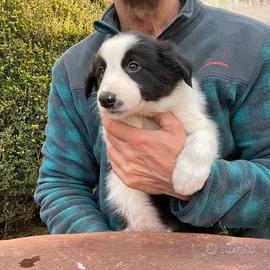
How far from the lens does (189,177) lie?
188 cm

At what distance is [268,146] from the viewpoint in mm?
2205

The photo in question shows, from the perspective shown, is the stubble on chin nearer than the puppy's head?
No

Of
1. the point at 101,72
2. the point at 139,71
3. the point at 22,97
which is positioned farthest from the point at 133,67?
the point at 22,97

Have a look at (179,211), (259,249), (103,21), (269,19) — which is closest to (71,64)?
(103,21)

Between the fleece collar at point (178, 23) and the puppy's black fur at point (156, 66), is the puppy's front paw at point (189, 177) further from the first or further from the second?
the fleece collar at point (178, 23)

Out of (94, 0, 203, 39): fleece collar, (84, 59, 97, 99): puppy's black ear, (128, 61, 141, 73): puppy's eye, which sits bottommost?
(84, 59, 97, 99): puppy's black ear

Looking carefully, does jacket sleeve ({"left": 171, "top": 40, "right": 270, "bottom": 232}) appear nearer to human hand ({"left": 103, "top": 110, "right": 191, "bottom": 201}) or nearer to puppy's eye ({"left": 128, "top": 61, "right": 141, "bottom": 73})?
human hand ({"left": 103, "top": 110, "right": 191, "bottom": 201})

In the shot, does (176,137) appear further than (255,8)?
No

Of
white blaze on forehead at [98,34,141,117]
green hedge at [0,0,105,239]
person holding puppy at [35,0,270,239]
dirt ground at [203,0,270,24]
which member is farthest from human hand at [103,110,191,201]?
dirt ground at [203,0,270,24]

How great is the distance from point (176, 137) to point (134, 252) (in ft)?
2.17

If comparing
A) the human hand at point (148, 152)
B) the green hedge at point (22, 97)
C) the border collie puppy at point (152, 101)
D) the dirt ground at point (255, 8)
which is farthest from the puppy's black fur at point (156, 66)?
the dirt ground at point (255, 8)

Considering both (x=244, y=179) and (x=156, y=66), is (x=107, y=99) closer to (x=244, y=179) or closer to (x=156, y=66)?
(x=156, y=66)

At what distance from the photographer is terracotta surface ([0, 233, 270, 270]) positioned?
141cm

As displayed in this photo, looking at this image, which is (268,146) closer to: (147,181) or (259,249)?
(147,181)
